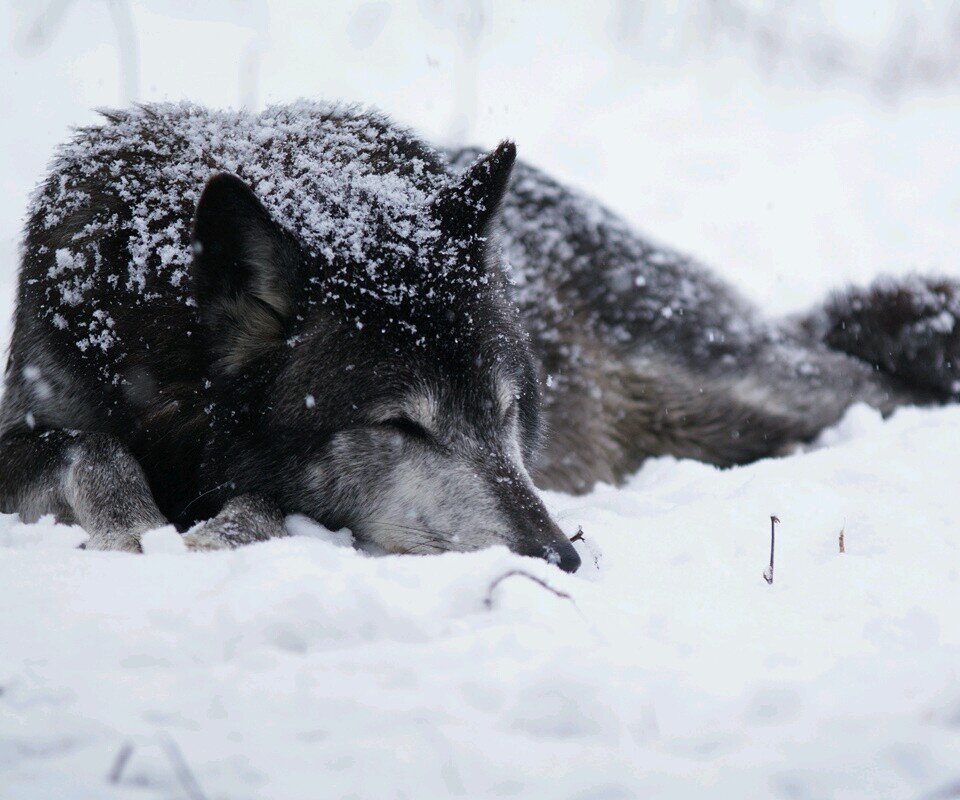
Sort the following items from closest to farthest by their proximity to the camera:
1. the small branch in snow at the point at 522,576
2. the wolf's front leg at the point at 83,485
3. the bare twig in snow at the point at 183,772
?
the bare twig in snow at the point at 183,772 < the small branch in snow at the point at 522,576 < the wolf's front leg at the point at 83,485

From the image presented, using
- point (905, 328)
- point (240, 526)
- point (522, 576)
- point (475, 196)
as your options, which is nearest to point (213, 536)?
point (240, 526)

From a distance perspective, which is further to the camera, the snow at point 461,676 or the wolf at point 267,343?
the wolf at point 267,343

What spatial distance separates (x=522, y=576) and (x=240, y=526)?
891 millimetres

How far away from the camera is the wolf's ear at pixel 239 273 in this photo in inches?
86.7

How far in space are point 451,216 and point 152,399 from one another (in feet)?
3.50

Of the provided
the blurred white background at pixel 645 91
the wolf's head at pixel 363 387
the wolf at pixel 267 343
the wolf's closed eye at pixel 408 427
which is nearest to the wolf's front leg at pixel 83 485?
the wolf at pixel 267 343

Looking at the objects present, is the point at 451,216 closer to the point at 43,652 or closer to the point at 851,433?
the point at 43,652

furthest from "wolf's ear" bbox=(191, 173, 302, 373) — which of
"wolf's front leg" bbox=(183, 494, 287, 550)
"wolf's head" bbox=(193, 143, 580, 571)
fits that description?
"wolf's front leg" bbox=(183, 494, 287, 550)

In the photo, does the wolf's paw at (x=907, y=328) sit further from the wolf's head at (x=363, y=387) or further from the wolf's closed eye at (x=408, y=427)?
the wolf's closed eye at (x=408, y=427)

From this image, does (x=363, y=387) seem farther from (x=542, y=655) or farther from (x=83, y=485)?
(x=542, y=655)

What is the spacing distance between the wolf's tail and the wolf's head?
124 inches

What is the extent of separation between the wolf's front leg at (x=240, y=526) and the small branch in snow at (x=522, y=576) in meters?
0.77

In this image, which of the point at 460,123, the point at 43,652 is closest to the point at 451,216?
the point at 43,652

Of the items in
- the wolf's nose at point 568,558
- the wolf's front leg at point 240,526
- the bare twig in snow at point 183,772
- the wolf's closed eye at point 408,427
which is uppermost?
the wolf's closed eye at point 408,427
